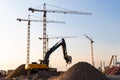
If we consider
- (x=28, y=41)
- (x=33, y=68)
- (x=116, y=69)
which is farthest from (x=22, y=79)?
(x=28, y=41)

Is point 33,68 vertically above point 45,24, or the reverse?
point 45,24

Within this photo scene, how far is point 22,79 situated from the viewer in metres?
45.7

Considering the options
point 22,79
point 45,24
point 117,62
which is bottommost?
point 117,62

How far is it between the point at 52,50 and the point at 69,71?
17042mm

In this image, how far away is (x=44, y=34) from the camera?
333ft

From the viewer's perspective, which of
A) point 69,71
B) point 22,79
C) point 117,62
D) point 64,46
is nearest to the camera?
point 69,71

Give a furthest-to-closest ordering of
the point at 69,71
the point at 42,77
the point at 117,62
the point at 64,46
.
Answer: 1. the point at 117,62
2. the point at 64,46
3. the point at 42,77
4. the point at 69,71

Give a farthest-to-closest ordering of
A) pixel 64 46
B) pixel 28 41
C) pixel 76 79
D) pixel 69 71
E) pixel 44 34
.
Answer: pixel 28 41, pixel 44 34, pixel 64 46, pixel 69 71, pixel 76 79

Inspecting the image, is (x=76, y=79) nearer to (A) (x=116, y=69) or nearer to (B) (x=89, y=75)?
(B) (x=89, y=75)

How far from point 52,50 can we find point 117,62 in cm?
8911

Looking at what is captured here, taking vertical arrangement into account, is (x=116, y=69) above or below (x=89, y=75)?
below

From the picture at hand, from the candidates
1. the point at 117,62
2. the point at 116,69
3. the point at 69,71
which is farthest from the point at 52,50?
the point at 117,62

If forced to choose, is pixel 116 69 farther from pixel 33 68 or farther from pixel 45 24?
pixel 33 68

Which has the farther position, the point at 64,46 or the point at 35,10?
the point at 35,10
